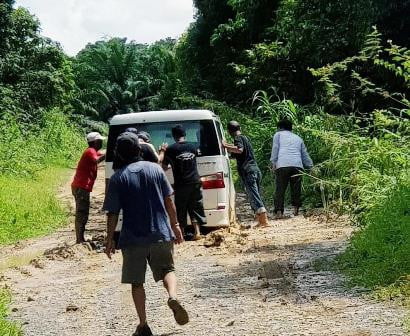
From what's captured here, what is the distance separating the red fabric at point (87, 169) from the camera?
10.7 meters

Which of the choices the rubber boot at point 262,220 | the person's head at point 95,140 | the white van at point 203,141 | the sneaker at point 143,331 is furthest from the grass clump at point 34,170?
the sneaker at point 143,331

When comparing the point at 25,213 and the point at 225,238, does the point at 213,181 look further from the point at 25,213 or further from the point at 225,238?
the point at 25,213

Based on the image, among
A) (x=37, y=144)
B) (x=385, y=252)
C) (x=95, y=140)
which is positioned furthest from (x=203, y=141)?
(x=37, y=144)

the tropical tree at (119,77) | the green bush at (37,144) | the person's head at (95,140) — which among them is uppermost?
the tropical tree at (119,77)

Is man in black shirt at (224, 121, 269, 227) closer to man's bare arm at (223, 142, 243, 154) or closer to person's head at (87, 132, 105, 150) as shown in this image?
man's bare arm at (223, 142, 243, 154)

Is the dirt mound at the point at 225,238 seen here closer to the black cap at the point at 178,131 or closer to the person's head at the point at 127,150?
the black cap at the point at 178,131

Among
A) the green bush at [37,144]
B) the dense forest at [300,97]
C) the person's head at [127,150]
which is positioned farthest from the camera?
the green bush at [37,144]

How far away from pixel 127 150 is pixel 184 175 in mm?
4158

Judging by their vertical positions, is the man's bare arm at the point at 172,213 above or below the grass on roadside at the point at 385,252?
above

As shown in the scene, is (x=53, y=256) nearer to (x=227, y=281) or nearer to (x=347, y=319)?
(x=227, y=281)

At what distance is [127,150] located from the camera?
19.1 ft

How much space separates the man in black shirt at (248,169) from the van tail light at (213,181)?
3.20 ft

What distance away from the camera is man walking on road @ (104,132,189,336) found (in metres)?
5.68

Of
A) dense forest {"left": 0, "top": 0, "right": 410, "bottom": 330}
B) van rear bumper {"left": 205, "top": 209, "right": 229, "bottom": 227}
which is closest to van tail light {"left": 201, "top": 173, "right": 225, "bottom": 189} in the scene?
van rear bumper {"left": 205, "top": 209, "right": 229, "bottom": 227}
